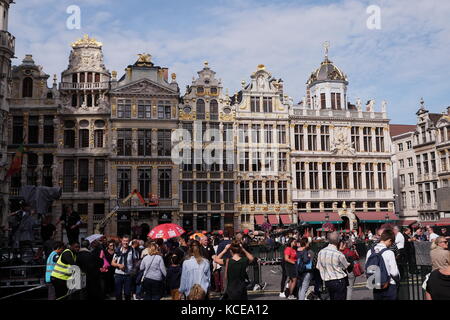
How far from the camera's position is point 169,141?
3897 centimetres

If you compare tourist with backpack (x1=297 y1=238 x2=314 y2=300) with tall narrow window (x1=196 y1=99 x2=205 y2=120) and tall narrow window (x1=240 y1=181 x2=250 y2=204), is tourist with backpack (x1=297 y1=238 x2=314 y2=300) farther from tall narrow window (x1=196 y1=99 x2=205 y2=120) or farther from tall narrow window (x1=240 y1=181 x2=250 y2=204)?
tall narrow window (x1=196 y1=99 x2=205 y2=120)

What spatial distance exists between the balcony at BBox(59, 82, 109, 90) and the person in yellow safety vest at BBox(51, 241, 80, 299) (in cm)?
2993

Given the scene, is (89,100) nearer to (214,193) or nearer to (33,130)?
(33,130)

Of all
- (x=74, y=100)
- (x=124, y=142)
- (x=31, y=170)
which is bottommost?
(x=31, y=170)

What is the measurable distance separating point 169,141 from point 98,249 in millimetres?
26895

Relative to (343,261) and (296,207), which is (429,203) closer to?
(296,207)

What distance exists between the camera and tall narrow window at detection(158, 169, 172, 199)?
3844 centimetres

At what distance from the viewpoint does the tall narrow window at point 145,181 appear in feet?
125

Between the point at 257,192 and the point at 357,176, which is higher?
the point at 357,176

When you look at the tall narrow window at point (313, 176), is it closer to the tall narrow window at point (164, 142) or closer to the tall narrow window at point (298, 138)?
the tall narrow window at point (298, 138)

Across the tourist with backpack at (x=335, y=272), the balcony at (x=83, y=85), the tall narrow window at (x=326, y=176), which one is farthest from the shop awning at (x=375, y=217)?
the tourist with backpack at (x=335, y=272)

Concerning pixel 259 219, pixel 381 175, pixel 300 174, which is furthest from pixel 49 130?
pixel 381 175

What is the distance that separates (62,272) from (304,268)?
5501 mm

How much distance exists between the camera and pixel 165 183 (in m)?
38.5
